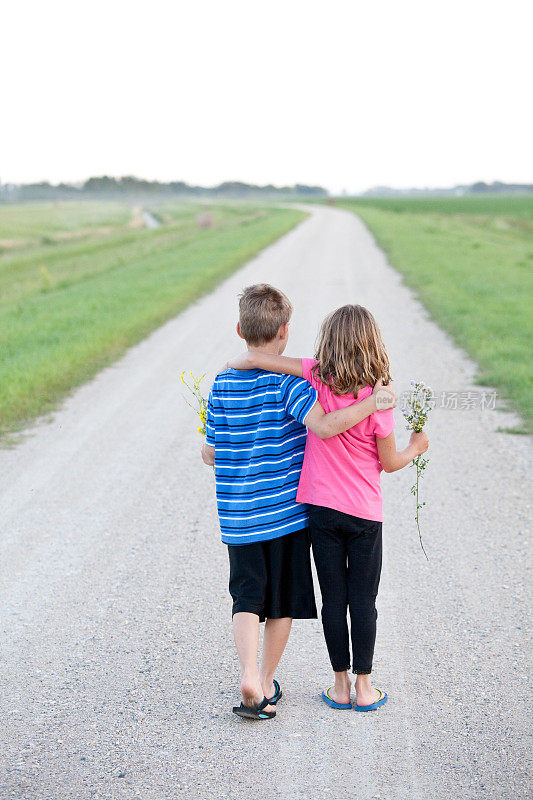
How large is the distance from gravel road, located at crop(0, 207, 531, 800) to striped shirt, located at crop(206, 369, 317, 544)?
0.78 meters

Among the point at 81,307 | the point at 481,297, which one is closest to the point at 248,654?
the point at 81,307

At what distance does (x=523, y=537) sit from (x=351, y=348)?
248 centimetres

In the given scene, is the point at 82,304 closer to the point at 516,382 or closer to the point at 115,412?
the point at 115,412

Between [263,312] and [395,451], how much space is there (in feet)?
2.33

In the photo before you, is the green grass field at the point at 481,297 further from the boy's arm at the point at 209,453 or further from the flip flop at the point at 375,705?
the boy's arm at the point at 209,453

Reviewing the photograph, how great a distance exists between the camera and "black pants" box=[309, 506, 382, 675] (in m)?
2.87

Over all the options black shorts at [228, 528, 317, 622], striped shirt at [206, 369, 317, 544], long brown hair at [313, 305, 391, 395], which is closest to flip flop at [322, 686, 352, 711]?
black shorts at [228, 528, 317, 622]

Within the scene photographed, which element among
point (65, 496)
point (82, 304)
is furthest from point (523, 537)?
point (82, 304)

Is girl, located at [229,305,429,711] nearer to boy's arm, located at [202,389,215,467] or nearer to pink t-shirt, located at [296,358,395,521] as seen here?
pink t-shirt, located at [296,358,395,521]

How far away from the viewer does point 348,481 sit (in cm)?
286

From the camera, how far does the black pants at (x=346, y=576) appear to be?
9.42 feet

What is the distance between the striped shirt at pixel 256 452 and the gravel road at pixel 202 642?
30.5 inches

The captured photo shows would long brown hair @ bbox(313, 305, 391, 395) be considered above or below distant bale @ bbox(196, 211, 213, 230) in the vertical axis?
above

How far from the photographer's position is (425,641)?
11.5ft
